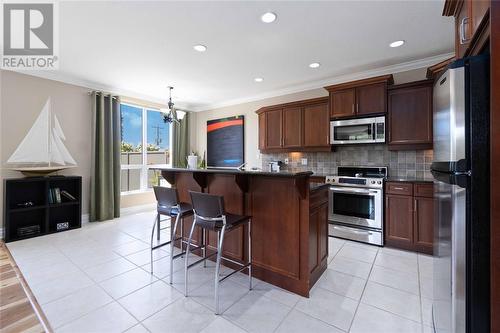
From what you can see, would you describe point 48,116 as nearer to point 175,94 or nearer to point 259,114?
point 175,94

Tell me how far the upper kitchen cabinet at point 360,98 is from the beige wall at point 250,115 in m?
0.41

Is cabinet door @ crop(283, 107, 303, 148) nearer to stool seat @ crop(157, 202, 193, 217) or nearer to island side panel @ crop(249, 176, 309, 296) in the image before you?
island side panel @ crop(249, 176, 309, 296)

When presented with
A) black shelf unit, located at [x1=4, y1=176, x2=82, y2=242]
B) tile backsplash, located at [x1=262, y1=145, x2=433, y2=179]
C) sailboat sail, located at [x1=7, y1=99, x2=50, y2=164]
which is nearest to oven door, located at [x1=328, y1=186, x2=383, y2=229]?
tile backsplash, located at [x1=262, y1=145, x2=433, y2=179]

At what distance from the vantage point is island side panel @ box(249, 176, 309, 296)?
6.82 ft

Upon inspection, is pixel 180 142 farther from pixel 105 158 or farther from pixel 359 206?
pixel 359 206

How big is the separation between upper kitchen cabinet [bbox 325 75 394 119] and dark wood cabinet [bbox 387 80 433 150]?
0.14 meters

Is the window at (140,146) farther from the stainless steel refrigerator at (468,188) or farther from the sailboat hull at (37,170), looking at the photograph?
the stainless steel refrigerator at (468,188)

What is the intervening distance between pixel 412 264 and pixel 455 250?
2.04 metres

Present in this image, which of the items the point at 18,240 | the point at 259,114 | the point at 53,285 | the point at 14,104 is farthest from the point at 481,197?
the point at 14,104

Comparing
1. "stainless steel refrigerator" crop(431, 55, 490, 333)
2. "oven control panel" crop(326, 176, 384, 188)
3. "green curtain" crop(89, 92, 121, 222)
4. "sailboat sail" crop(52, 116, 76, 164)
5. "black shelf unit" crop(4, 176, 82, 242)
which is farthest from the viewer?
"green curtain" crop(89, 92, 121, 222)

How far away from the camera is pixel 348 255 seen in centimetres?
298

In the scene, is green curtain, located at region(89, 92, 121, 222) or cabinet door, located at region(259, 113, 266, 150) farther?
cabinet door, located at region(259, 113, 266, 150)

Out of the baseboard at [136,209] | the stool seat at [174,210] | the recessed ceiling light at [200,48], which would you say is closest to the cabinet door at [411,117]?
the recessed ceiling light at [200,48]

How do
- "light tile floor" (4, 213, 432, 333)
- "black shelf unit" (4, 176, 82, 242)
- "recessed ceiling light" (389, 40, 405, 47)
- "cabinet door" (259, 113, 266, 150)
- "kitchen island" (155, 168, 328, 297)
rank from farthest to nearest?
"cabinet door" (259, 113, 266, 150) → "black shelf unit" (4, 176, 82, 242) → "recessed ceiling light" (389, 40, 405, 47) → "kitchen island" (155, 168, 328, 297) → "light tile floor" (4, 213, 432, 333)
